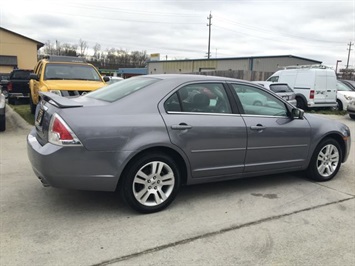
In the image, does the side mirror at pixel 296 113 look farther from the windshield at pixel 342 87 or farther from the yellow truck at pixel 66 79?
the windshield at pixel 342 87

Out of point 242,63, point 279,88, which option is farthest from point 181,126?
point 242,63

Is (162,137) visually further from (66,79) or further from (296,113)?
(66,79)

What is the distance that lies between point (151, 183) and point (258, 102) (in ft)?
6.62

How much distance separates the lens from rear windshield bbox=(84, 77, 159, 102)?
3951 millimetres

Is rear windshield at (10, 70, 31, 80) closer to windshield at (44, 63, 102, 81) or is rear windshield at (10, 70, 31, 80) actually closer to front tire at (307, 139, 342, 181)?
windshield at (44, 63, 102, 81)

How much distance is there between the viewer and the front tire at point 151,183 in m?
3.60

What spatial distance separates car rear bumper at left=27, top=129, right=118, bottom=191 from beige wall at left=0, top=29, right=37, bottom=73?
131ft

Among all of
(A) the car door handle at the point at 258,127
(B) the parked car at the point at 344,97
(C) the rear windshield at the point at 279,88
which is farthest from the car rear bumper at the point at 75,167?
(B) the parked car at the point at 344,97

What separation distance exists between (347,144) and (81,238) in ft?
14.0

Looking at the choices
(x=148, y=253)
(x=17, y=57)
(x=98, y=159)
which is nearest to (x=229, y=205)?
(x=148, y=253)

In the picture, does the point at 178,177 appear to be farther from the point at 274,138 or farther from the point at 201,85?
the point at 274,138

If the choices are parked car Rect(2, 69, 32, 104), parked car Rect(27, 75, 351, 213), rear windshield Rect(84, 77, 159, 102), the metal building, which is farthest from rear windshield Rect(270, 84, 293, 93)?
the metal building

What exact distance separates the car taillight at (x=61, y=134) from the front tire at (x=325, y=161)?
138 inches

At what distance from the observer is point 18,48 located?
132 ft
